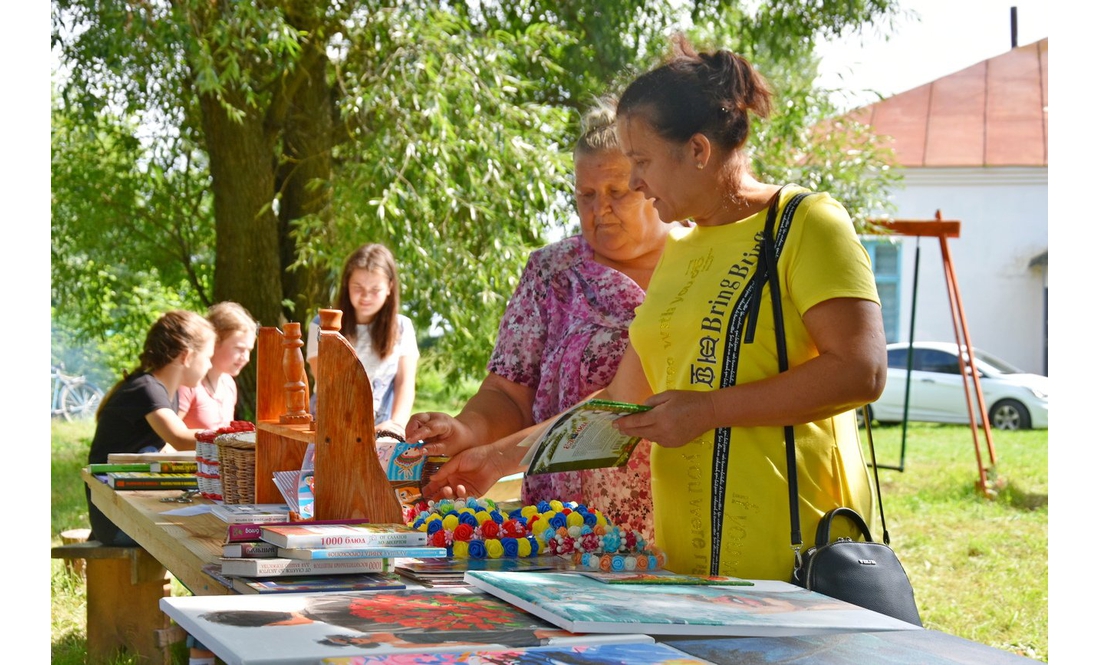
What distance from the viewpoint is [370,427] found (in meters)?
2.02

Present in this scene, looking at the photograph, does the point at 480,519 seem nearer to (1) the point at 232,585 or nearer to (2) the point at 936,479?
(1) the point at 232,585

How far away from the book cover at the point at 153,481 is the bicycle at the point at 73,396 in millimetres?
12414

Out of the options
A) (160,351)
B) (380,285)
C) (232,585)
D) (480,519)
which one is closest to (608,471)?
(480,519)

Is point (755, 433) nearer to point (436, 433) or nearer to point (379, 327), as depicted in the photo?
point (436, 433)

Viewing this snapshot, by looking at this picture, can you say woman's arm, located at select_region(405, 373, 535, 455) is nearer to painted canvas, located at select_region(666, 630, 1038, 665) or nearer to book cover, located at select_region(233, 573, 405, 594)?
book cover, located at select_region(233, 573, 405, 594)

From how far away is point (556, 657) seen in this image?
1201mm

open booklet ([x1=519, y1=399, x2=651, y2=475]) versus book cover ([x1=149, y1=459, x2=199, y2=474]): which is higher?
open booklet ([x1=519, y1=399, x2=651, y2=475])

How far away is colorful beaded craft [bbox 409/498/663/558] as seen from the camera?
183cm

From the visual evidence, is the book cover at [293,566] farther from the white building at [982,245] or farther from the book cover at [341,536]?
the white building at [982,245]

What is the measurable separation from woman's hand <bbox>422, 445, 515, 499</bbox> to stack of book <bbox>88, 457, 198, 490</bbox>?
1.10 meters

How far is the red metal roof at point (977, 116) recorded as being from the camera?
1975 centimetres

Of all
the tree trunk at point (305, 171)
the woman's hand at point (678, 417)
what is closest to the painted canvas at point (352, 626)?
the woman's hand at point (678, 417)

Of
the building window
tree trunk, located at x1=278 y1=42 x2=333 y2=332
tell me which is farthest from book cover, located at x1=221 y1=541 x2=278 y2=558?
the building window

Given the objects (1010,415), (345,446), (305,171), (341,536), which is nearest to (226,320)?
(305,171)
